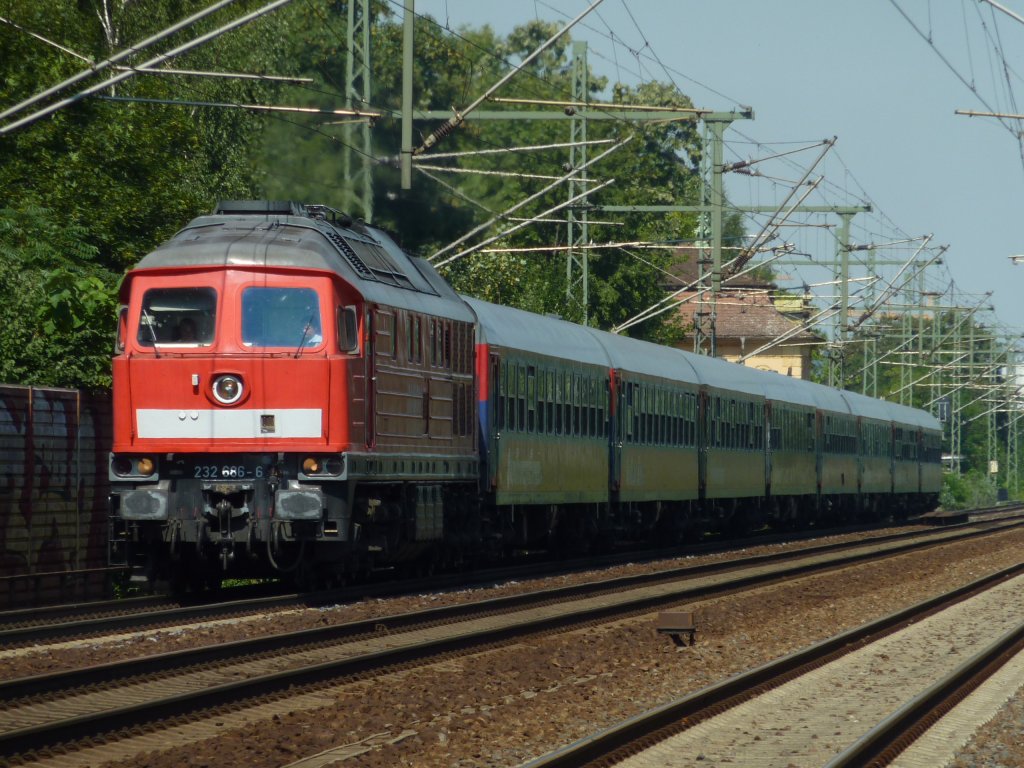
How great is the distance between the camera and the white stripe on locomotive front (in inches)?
680

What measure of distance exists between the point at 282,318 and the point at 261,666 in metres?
5.60

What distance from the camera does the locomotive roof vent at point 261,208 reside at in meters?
18.9

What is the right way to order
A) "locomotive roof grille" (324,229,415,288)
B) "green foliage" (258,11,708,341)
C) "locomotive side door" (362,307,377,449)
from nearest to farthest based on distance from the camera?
1. "locomotive side door" (362,307,377,449)
2. "locomotive roof grille" (324,229,415,288)
3. "green foliage" (258,11,708,341)

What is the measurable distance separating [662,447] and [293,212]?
569 inches

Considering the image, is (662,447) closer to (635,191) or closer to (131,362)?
(131,362)

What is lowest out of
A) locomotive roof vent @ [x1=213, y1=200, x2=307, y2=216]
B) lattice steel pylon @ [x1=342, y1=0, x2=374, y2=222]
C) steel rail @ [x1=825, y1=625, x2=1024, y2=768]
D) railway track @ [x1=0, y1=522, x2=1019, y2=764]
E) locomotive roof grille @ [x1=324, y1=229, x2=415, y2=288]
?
steel rail @ [x1=825, y1=625, x2=1024, y2=768]

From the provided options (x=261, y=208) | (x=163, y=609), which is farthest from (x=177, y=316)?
(x=163, y=609)

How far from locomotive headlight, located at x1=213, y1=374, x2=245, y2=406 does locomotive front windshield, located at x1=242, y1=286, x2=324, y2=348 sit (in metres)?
0.41

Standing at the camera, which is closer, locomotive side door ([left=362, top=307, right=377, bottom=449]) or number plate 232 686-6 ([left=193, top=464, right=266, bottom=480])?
number plate 232 686-6 ([left=193, top=464, right=266, bottom=480])

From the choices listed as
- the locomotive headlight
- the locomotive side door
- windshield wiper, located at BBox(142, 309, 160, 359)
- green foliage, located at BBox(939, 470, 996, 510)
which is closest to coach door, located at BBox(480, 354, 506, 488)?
the locomotive side door

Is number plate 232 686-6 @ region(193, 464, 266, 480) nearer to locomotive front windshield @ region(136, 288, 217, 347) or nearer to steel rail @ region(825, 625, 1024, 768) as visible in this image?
locomotive front windshield @ region(136, 288, 217, 347)

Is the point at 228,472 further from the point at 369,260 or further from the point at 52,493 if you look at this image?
the point at 369,260

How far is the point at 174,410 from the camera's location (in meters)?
17.4

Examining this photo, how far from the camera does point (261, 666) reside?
42.1 feet
